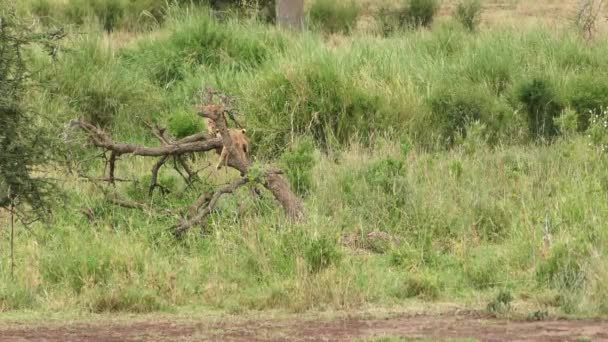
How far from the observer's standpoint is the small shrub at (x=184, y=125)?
45.7 feet

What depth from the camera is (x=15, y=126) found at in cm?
828

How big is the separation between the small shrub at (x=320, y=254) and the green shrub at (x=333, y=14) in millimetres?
18388

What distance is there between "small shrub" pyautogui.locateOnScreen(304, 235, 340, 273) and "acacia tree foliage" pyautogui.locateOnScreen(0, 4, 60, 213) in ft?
6.25

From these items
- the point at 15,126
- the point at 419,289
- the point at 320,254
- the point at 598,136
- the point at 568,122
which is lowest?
the point at 419,289

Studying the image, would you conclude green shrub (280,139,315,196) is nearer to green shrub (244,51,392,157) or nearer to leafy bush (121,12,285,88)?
green shrub (244,51,392,157)

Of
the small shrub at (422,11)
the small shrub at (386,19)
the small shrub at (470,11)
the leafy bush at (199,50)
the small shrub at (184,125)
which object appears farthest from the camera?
the small shrub at (422,11)

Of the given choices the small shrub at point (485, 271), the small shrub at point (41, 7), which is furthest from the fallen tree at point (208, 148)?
the small shrub at point (41, 7)

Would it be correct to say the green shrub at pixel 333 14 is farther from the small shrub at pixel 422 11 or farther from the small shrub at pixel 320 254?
the small shrub at pixel 320 254

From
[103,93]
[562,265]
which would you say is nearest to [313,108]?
[103,93]

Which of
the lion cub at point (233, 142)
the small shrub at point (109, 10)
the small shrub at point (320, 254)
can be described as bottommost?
the small shrub at point (320, 254)

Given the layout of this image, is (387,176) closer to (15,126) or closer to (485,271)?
(485,271)

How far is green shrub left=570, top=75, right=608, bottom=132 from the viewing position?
1408 cm

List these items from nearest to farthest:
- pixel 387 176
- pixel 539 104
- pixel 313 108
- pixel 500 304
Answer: pixel 500 304
pixel 387 176
pixel 539 104
pixel 313 108

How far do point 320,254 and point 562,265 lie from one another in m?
1.72
